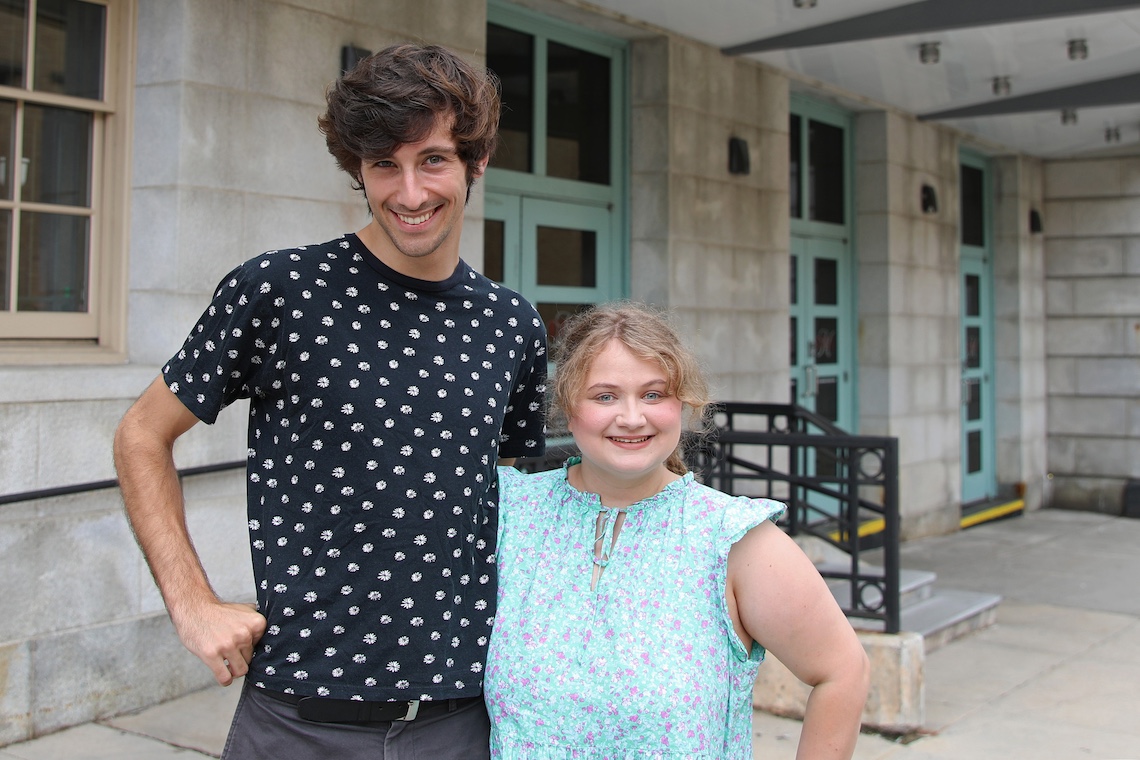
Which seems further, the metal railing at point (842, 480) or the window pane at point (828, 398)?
the window pane at point (828, 398)

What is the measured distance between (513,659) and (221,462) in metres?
2.96

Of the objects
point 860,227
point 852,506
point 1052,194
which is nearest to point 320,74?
point 852,506

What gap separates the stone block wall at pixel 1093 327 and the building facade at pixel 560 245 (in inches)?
0.9

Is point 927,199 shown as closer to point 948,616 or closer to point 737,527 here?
point 948,616

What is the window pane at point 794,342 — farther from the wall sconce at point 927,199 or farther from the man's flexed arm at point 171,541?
the man's flexed arm at point 171,541

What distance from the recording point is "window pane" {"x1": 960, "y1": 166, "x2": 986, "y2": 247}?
36.4 ft

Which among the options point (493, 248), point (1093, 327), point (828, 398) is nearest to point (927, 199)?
point (828, 398)

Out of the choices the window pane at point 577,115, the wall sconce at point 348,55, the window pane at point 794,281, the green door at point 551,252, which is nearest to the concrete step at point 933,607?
the green door at point 551,252

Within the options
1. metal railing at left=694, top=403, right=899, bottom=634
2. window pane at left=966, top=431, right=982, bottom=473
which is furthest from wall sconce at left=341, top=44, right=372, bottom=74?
window pane at left=966, top=431, right=982, bottom=473

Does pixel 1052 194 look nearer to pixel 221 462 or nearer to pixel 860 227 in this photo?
pixel 860 227

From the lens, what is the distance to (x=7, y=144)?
422 cm

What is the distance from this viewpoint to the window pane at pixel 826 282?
29.4 feet

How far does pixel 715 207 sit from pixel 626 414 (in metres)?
5.52

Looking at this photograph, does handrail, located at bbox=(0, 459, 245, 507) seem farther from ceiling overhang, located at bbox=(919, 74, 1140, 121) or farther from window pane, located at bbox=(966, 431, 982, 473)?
window pane, located at bbox=(966, 431, 982, 473)
